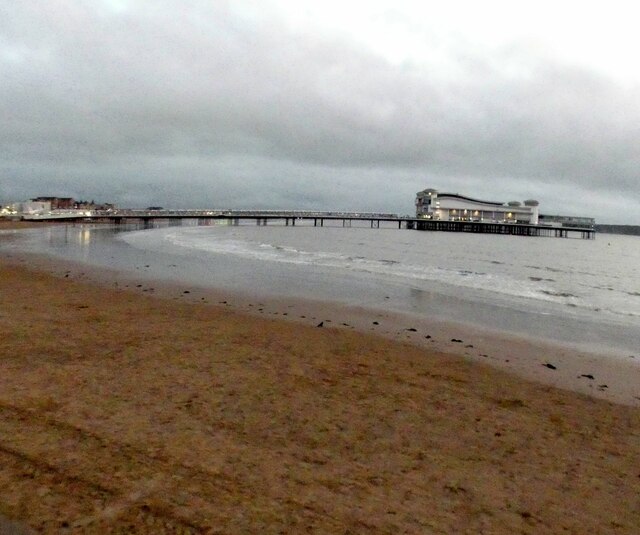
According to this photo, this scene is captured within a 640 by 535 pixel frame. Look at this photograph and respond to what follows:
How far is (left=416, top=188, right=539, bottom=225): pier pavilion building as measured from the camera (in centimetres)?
15850

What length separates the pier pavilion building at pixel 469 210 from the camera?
158500 millimetres

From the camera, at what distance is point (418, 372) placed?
20.7 feet

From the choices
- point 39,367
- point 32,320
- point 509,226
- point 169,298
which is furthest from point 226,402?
point 509,226

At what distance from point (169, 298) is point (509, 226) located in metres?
149

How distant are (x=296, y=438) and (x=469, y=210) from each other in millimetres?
168539

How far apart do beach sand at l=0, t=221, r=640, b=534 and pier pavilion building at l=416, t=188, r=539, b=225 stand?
157209mm

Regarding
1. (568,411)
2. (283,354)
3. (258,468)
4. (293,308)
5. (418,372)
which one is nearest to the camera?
(258,468)

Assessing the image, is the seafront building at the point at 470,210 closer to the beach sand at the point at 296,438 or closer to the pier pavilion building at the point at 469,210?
the pier pavilion building at the point at 469,210

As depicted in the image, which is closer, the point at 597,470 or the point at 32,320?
the point at 597,470

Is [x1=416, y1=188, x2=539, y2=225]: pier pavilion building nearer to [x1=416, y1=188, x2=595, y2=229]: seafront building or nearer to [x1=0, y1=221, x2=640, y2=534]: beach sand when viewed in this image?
[x1=416, y1=188, x2=595, y2=229]: seafront building

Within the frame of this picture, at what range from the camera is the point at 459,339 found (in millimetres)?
9047

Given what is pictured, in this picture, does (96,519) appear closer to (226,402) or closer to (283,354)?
(226,402)

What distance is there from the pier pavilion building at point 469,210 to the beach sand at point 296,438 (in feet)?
516

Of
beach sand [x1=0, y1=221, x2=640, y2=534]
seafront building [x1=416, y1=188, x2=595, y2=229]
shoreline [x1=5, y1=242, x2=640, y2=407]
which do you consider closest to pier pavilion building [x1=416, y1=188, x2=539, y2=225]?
seafront building [x1=416, y1=188, x2=595, y2=229]
